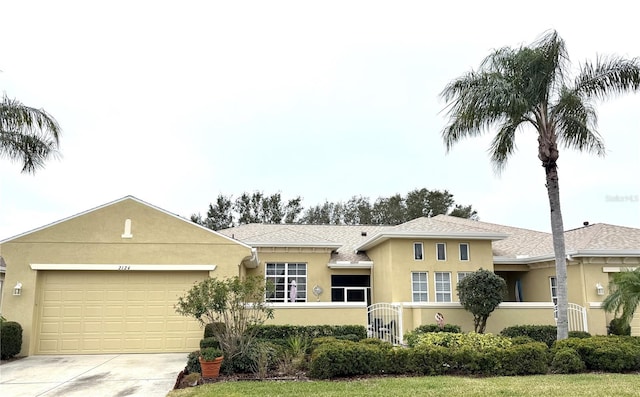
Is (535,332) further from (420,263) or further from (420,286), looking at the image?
(420,263)

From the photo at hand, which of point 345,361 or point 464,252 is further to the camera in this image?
point 464,252

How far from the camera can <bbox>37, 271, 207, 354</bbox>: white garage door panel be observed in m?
13.6

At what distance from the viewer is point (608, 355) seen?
31.9ft

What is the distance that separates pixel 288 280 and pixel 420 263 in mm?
5618

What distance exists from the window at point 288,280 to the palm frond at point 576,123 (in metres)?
11.2

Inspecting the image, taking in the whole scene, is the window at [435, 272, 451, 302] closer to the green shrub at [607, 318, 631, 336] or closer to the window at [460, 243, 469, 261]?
the window at [460, 243, 469, 261]

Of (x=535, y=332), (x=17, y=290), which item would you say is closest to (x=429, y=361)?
(x=535, y=332)

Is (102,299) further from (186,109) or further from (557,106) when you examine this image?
(557,106)

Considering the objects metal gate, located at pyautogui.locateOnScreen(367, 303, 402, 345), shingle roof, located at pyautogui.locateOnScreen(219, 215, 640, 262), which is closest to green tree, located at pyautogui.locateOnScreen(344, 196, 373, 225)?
shingle roof, located at pyautogui.locateOnScreen(219, 215, 640, 262)

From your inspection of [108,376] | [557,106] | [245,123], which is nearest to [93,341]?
[108,376]

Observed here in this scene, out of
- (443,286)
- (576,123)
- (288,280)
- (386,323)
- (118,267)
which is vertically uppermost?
(576,123)

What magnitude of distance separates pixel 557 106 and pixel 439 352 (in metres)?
8.16

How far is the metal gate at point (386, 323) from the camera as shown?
15.3 metres

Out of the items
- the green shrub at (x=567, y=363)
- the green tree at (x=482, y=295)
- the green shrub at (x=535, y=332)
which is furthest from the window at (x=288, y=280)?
the green shrub at (x=567, y=363)
